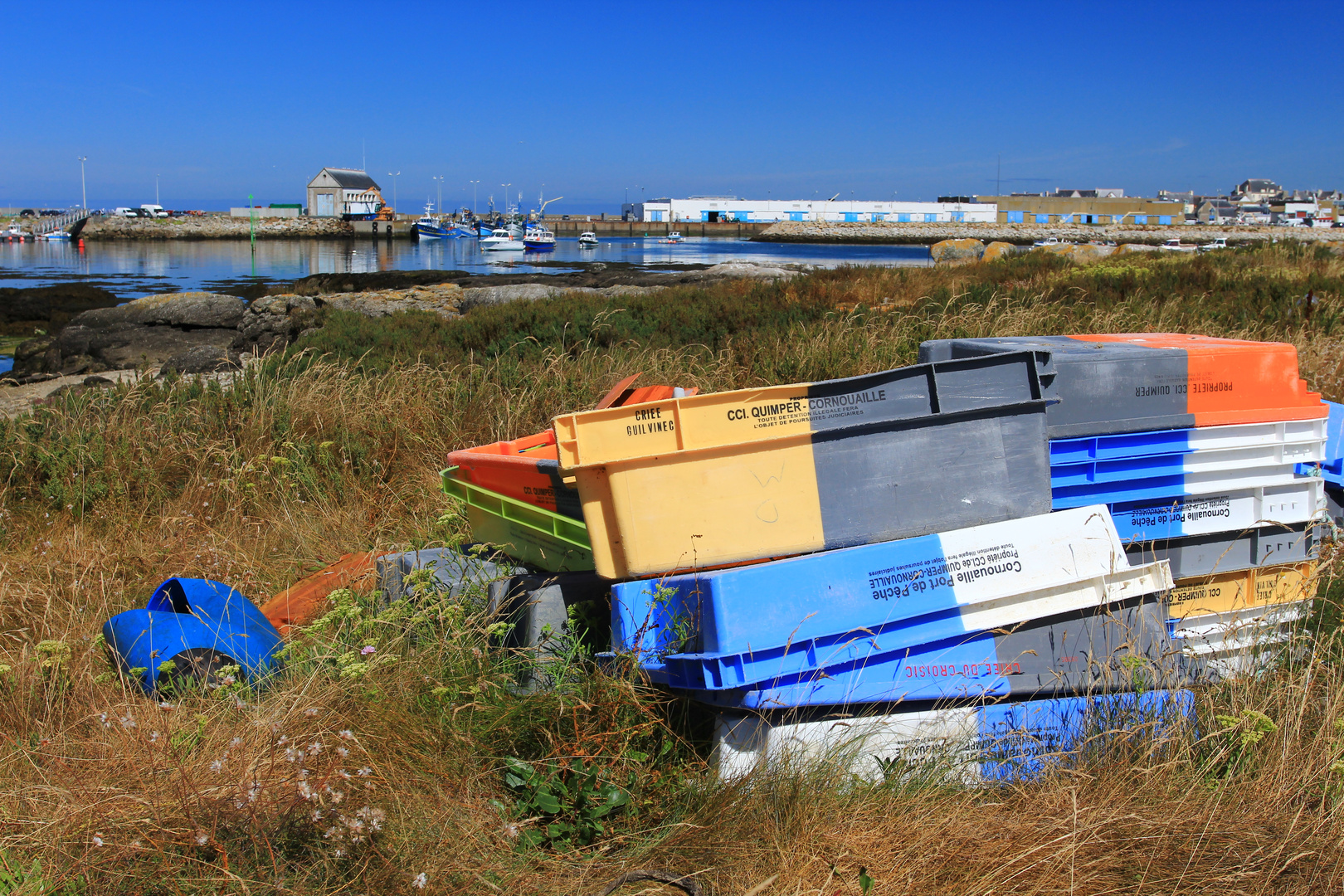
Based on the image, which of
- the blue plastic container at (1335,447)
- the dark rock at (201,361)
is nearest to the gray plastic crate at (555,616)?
the blue plastic container at (1335,447)

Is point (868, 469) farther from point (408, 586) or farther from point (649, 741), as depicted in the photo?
point (408, 586)

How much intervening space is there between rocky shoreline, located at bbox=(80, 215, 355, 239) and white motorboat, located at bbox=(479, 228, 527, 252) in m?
28.5

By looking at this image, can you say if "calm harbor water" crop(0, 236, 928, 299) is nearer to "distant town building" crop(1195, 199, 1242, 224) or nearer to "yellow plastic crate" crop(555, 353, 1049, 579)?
"yellow plastic crate" crop(555, 353, 1049, 579)

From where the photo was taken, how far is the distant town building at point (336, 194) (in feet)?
338

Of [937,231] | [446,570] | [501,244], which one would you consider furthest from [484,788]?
[937,231]

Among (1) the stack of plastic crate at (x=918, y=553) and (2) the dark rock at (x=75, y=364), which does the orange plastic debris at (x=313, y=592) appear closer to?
(1) the stack of plastic crate at (x=918, y=553)

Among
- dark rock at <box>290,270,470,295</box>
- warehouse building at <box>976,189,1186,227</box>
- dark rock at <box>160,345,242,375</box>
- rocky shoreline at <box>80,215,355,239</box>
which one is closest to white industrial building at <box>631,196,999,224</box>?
warehouse building at <box>976,189,1186,227</box>

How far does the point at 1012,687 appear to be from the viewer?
101 inches

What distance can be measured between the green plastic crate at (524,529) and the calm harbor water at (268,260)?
28.3 metres

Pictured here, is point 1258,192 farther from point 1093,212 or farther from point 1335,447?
point 1335,447

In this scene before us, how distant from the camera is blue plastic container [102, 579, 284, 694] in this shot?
3025mm

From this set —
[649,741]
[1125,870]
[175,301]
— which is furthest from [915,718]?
[175,301]

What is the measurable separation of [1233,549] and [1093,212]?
129m

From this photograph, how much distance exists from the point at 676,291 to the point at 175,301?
51.0 feet
